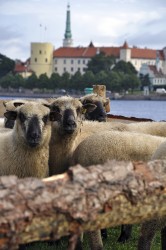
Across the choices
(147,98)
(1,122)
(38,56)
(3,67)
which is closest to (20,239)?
(1,122)

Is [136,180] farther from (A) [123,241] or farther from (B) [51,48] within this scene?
(B) [51,48]

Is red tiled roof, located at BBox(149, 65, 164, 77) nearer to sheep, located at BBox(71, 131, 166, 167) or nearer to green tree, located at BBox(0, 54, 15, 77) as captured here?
green tree, located at BBox(0, 54, 15, 77)

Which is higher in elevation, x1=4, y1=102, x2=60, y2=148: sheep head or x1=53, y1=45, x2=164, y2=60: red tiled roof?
x1=53, y1=45, x2=164, y2=60: red tiled roof

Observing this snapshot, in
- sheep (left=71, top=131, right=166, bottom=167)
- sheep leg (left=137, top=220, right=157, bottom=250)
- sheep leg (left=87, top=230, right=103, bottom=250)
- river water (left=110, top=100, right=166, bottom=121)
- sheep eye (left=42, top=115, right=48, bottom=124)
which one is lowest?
river water (left=110, top=100, right=166, bottom=121)

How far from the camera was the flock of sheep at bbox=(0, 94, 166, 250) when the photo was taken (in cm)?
633

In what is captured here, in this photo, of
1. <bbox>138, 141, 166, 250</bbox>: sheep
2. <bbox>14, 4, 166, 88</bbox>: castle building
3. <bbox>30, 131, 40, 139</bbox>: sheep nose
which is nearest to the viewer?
<bbox>138, 141, 166, 250</bbox>: sheep

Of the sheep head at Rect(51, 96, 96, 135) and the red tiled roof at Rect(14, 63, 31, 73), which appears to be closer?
the sheep head at Rect(51, 96, 96, 135)

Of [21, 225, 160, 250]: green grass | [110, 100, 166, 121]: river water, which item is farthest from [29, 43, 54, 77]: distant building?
[21, 225, 160, 250]: green grass

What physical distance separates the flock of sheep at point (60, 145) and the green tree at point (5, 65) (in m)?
140

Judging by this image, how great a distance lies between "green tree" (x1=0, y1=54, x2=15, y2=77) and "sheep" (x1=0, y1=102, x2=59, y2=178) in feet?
460

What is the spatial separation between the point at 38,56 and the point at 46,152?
512ft

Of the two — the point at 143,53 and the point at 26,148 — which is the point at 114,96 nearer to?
the point at 143,53

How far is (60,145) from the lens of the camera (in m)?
7.50

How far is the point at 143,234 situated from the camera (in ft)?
18.2
